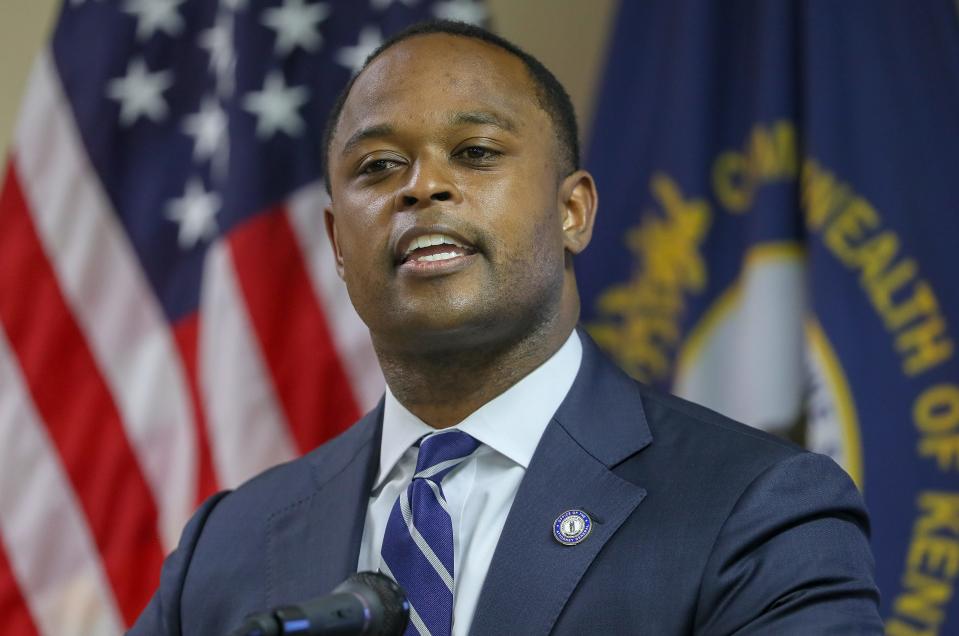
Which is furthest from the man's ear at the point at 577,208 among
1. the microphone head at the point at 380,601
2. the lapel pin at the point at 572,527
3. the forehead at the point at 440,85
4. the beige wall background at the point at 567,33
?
the beige wall background at the point at 567,33

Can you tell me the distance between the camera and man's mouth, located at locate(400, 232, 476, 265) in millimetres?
1768

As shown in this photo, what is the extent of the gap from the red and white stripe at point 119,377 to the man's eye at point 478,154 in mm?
1423

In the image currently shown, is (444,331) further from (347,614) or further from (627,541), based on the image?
(347,614)

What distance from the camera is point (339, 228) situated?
6.46ft

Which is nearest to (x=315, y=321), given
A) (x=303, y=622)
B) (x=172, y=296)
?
(x=172, y=296)

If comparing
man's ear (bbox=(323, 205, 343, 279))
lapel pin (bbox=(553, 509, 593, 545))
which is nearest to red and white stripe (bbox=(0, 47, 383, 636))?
man's ear (bbox=(323, 205, 343, 279))

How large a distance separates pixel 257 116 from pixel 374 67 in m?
1.32

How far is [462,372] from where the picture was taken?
188 centimetres

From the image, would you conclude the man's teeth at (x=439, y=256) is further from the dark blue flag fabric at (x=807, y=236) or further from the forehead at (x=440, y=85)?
the dark blue flag fabric at (x=807, y=236)

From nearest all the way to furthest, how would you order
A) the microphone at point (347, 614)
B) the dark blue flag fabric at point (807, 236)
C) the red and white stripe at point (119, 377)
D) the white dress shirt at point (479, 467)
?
the microphone at point (347, 614), the white dress shirt at point (479, 467), the dark blue flag fabric at point (807, 236), the red and white stripe at point (119, 377)

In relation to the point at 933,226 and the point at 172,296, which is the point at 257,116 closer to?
the point at 172,296

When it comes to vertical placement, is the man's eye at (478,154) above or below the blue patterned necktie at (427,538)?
above

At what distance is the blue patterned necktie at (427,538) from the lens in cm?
164

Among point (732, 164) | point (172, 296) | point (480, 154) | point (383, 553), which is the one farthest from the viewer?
point (172, 296)
